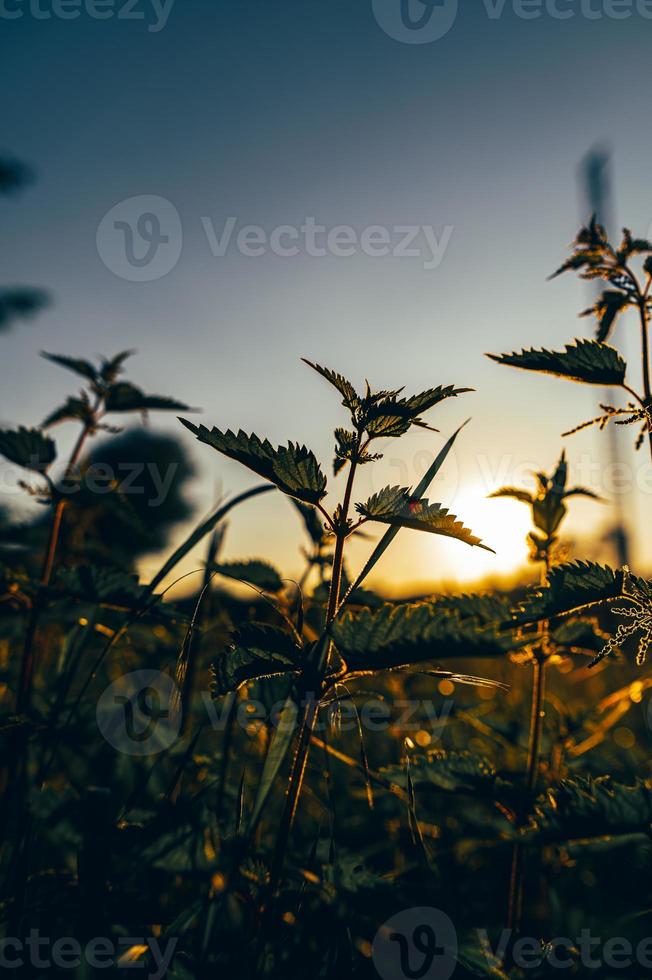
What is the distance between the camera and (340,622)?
1158 mm

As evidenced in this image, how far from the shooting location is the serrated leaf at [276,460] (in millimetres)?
1299

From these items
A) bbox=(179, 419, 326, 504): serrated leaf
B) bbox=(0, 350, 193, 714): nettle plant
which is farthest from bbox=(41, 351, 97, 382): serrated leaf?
bbox=(179, 419, 326, 504): serrated leaf

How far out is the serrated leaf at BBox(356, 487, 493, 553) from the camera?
1248 millimetres

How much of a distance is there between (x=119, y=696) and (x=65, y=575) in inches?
29.0

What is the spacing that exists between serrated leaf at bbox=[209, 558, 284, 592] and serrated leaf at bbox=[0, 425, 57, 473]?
654mm

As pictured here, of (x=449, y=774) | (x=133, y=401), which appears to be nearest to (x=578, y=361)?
(x=449, y=774)

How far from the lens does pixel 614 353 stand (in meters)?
1.51

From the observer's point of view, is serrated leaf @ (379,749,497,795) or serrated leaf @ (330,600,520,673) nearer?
serrated leaf @ (330,600,520,673)

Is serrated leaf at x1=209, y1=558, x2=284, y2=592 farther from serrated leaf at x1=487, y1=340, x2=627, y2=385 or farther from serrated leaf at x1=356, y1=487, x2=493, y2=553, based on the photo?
serrated leaf at x1=487, y1=340, x2=627, y2=385

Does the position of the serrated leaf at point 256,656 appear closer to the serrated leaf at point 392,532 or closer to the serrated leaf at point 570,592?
the serrated leaf at point 392,532

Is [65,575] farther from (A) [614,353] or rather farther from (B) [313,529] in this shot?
(A) [614,353]

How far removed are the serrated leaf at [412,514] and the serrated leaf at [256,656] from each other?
1.08 feet

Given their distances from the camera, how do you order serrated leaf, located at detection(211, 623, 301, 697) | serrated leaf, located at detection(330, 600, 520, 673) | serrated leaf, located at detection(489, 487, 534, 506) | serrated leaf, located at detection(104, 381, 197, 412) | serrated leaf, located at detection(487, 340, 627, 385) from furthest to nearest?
serrated leaf, located at detection(104, 381, 197, 412) → serrated leaf, located at detection(489, 487, 534, 506) → serrated leaf, located at detection(487, 340, 627, 385) → serrated leaf, located at detection(211, 623, 301, 697) → serrated leaf, located at detection(330, 600, 520, 673)

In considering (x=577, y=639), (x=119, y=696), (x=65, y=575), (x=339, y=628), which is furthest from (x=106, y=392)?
(x=577, y=639)
